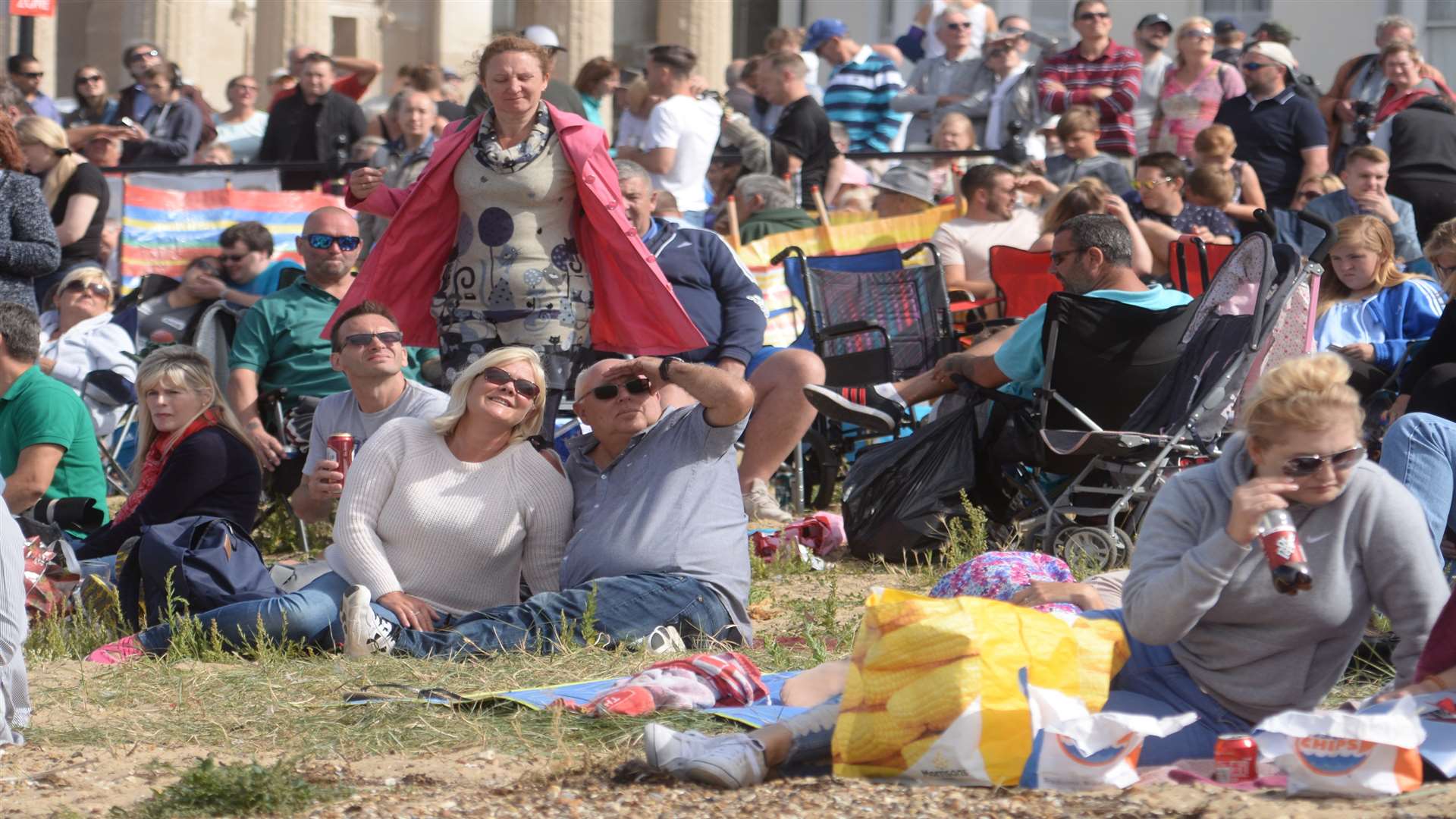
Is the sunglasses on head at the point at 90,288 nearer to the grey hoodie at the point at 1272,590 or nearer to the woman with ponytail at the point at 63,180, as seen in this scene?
the woman with ponytail at the point at 63,180

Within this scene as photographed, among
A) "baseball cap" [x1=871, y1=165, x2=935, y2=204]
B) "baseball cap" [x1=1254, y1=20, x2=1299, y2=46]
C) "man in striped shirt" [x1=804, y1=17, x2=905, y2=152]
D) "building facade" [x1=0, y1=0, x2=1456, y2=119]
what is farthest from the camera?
"building facade" [x1=0, y1=0, x2=1456, y2=119]

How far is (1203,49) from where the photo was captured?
509 inches

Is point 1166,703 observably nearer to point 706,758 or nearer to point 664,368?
point 706,758

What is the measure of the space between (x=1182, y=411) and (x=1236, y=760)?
3.08 metres

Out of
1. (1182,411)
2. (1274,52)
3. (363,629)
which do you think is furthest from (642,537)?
(1274,52)

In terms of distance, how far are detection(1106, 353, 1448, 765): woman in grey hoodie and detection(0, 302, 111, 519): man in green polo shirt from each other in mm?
4426

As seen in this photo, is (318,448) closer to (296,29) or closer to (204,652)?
(204,652)

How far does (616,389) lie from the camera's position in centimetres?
614

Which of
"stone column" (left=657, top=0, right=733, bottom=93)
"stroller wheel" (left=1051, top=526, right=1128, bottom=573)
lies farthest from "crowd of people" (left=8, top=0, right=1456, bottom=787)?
"stone column" (left=657, top=0, right=733, bottom=93)

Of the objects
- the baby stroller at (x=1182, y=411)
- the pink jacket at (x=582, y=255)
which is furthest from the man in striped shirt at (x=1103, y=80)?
the pink jacket at (x=582, y=255)

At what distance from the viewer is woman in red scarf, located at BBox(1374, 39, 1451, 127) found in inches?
468

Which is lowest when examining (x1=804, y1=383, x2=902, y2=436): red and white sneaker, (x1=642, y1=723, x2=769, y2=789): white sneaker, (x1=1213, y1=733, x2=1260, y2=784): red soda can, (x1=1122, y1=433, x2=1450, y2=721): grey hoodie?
(x1=642, y1=723, x2=769, y2=789): white sneaker

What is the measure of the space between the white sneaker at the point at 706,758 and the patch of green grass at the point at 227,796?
0.69 metres

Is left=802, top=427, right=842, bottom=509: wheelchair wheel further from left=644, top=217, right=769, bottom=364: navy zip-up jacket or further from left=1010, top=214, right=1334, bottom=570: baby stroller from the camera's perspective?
left=1010, top=214, right=1334, bottom=570: baby stroller
